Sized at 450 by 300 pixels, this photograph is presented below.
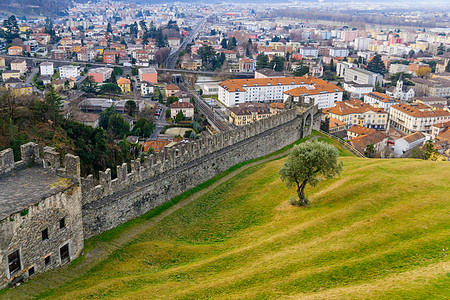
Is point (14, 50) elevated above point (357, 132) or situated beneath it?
elevated above

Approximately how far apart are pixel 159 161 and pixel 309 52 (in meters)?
181

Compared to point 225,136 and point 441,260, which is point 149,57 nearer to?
point 225,136

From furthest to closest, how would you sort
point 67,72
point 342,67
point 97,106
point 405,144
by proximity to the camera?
point 342,67
point 67,72
point 97,106
point 405,144

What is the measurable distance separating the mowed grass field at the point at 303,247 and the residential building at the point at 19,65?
368 feet

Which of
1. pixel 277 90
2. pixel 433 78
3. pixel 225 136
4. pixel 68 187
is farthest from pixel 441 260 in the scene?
pixel 433 78

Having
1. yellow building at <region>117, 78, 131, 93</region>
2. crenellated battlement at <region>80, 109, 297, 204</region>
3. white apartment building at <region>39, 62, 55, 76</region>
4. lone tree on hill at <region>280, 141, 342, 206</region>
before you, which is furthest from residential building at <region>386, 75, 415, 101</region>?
lone tree on hill at <region>280, 141, 342, 206</region>

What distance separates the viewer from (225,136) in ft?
115

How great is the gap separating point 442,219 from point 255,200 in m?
11.4

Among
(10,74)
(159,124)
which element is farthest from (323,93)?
(10,74)

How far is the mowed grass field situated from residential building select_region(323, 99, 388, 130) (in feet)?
223

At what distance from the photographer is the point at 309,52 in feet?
648

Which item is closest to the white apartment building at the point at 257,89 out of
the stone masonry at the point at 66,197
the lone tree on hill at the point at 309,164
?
the stone masonry at the point at 66,197

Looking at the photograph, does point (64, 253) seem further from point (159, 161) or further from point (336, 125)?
point (336, 125)

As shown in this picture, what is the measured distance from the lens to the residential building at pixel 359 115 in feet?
314
